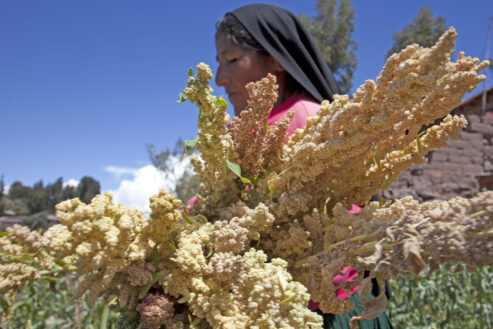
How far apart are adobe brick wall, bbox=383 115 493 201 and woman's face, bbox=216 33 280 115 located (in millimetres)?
5885

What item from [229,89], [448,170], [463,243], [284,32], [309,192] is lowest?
[463,243]

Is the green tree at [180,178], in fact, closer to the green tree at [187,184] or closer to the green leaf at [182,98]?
the green tree at [187,184]

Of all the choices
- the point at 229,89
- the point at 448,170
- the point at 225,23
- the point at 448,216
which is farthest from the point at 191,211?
the point at 448,170

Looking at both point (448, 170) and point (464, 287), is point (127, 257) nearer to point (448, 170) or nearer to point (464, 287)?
point (464, 287)

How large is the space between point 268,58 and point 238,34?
0.14 metres

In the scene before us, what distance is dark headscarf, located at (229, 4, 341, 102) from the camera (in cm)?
133

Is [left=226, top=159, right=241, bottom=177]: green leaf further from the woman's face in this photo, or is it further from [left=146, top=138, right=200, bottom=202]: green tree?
[left=146, top=138, right=200, bottom=202]: green tree

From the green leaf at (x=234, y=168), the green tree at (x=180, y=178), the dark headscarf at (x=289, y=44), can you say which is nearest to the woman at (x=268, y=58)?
the dark headscarf at (x=289, y=44)

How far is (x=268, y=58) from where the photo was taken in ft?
4.53

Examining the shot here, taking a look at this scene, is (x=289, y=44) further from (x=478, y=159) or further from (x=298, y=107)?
(x=478, y=159)

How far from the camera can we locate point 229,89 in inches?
51.7

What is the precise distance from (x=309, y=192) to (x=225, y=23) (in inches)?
34.9

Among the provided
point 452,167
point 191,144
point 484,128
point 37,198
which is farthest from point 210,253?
point 37,198

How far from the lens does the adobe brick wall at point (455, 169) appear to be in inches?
268
